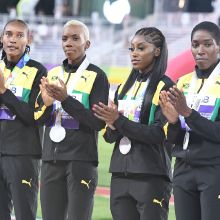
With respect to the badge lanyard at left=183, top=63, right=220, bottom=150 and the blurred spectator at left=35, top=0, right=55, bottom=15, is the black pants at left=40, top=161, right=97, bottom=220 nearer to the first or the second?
the badge lanyard at left=183, top=63, right=220, bottom=150

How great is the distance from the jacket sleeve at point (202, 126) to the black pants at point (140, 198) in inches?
21.0

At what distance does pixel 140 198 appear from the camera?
491cm

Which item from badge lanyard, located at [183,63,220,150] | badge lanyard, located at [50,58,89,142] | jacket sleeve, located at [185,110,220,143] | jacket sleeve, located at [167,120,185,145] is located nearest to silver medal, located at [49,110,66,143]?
badge lanyard, located at [50,58,89,142]

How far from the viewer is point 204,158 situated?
468 cm

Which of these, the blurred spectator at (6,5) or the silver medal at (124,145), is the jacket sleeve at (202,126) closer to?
the silver medal at (124,145)

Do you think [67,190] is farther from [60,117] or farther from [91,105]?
[91,105]

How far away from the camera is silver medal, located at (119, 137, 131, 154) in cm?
500

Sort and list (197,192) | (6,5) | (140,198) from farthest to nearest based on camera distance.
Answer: (6,5)
(140,198)
(197,192)

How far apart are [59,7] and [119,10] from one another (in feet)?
7.54

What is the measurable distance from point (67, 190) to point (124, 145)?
0.64 meters

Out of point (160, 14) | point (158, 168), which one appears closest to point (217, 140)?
point (158, 168)

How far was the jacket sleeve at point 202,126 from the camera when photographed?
180 inches

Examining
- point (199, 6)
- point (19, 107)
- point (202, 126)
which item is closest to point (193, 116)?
point (202, 126)

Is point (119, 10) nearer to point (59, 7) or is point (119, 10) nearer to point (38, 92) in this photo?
point (59, 7)
